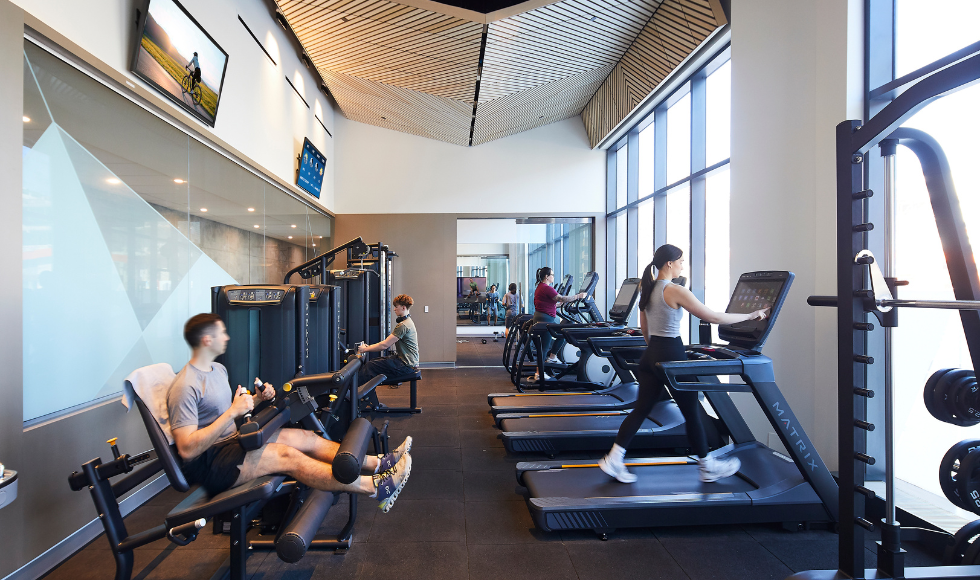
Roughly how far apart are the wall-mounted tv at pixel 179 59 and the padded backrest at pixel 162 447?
2.27 meters

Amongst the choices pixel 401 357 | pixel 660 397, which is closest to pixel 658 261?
pixel 660 397

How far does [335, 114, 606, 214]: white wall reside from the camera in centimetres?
845

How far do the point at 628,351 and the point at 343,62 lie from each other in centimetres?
498

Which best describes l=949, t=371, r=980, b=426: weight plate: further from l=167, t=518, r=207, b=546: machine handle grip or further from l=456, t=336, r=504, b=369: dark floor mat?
l=456, t=336, r=504, b=369: dark floor mat

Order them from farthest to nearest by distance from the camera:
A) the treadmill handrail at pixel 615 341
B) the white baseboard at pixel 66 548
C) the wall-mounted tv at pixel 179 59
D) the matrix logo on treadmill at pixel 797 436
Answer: the treadmill handrail at pixel 615 341 < the wall-mounted tv at pixel 179 59 < the matrix logo on treadmill at pixel 797 436 < the white baseboard at pixel 66 548

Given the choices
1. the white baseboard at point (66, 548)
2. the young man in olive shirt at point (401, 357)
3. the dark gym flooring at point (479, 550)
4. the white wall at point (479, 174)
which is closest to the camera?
the white baseboard at point (66, 548)

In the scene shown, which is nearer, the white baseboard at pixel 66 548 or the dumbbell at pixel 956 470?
the dumbbell at pixel 956 470

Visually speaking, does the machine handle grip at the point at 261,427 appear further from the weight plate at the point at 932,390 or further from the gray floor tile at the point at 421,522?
the weight plate at the point at 932,390

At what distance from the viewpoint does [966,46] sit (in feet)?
8.42

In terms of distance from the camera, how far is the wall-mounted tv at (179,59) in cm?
310

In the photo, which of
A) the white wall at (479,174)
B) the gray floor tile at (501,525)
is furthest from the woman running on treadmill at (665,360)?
the white wall at (479,174)

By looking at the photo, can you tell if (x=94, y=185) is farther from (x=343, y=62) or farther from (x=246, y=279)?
(x=343, y=62)

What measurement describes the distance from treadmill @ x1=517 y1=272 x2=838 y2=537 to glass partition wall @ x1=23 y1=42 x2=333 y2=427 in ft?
8.81

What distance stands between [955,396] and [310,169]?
6.88m
